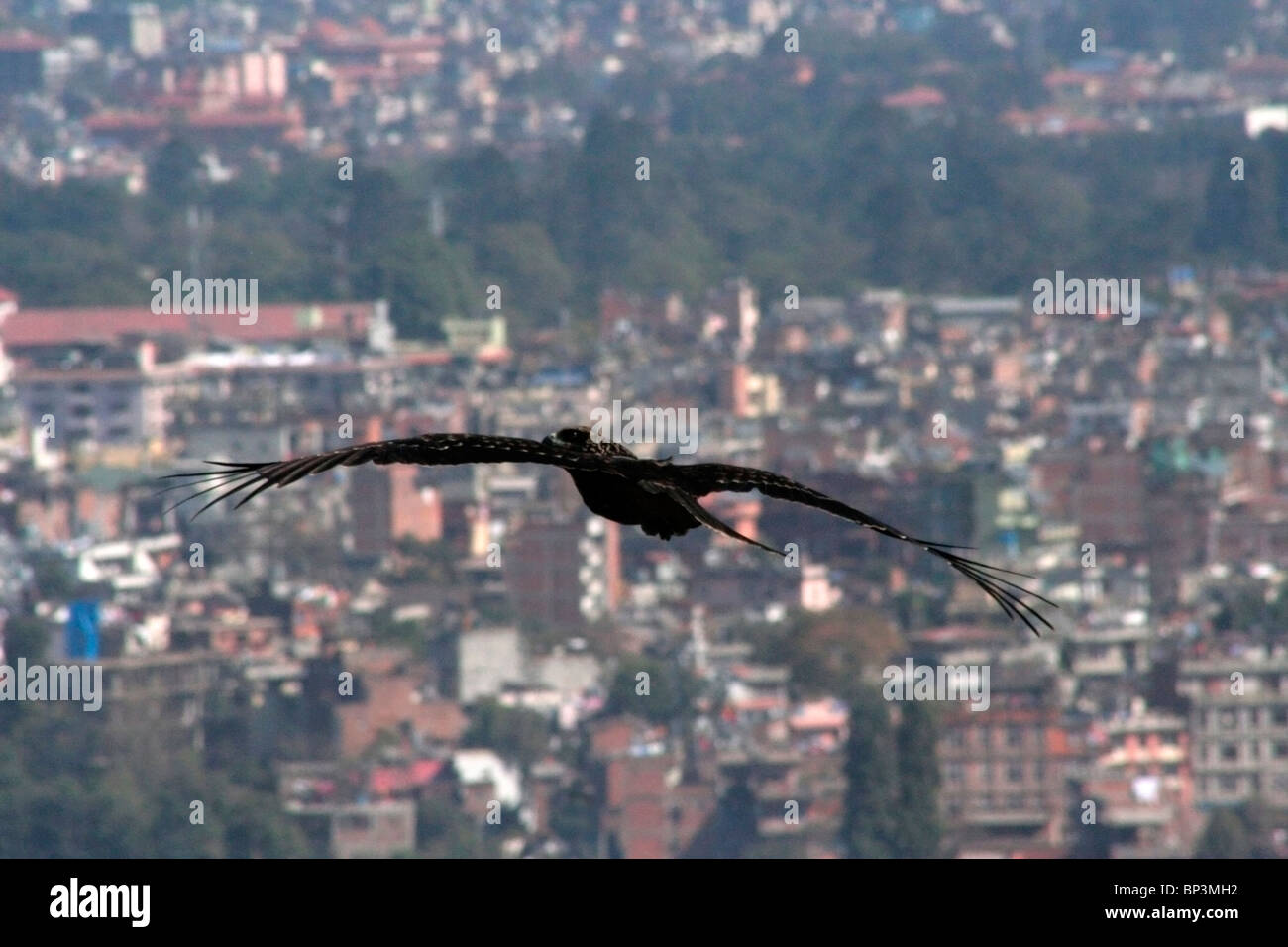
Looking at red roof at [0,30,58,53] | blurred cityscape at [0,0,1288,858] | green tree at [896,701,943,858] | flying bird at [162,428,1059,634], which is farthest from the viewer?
red roof at [0,30,58,53]

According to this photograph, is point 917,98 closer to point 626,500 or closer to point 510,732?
point 510,732

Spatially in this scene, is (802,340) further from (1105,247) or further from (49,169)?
(49,169)

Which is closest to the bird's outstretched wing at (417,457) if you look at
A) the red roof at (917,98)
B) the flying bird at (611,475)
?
the flying bird at (611,475)

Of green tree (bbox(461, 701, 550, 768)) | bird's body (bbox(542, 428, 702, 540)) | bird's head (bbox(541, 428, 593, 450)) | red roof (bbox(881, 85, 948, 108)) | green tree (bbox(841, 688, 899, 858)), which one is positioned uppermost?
red roof (bbox(881, 85, 948, 108))

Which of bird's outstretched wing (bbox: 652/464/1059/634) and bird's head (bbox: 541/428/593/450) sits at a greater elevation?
bird's head (bbox: 541/428/593/450)

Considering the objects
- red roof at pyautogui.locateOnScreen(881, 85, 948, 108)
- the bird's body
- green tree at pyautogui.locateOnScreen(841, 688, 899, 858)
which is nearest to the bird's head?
the bird's body

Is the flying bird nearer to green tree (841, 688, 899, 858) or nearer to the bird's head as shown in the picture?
the bird's head

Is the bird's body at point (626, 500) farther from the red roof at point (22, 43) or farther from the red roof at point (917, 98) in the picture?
the red roof at point (22, 43)
